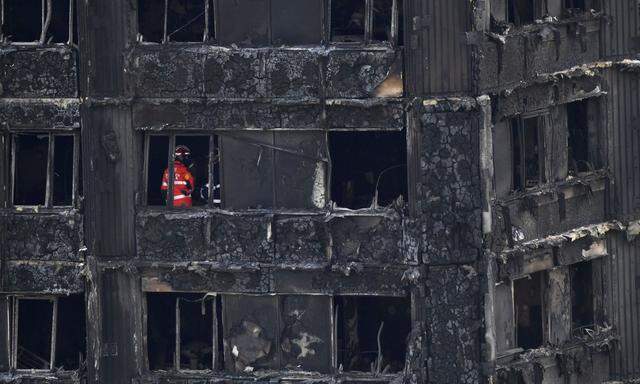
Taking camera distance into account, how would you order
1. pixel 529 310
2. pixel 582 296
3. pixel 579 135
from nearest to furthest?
pixel 529 310, pixel 579 135, pixel 582 296

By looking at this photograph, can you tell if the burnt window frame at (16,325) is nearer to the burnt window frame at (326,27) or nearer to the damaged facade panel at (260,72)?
the damaged facade panel at (260,72)

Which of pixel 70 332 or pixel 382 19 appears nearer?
pixel 382 19

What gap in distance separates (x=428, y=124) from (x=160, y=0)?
514 centimetres

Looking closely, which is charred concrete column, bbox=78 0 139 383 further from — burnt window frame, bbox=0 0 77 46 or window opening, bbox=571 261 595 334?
window opening, bbox=571 261 595 334

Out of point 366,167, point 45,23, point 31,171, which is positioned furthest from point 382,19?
point 31,171

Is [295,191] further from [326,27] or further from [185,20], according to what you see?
[185,20]

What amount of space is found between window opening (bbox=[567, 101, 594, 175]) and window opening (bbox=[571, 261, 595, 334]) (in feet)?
5.81

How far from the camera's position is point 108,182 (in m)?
34.7

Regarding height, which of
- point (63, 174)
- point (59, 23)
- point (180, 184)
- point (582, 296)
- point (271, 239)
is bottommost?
point (582, 296)

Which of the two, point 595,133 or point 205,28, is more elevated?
point 205,28

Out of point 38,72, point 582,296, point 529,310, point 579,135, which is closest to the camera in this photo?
point 38,72

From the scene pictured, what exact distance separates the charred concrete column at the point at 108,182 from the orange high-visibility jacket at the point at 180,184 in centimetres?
57

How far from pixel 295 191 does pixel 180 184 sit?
6.56ft

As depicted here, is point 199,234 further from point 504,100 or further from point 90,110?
point 504,100
